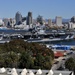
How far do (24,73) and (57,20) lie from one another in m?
144

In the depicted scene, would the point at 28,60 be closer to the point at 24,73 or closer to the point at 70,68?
the point at 70,68

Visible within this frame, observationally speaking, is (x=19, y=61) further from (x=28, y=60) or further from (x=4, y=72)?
(x=4, y=72)

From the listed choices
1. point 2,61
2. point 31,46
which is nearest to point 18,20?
point 31,46

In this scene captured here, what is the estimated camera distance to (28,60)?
2236 centimetres

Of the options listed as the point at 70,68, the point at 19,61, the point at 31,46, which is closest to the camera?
the point at 70,68

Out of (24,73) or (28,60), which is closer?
(24,73)

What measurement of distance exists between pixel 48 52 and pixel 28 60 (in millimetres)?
7247

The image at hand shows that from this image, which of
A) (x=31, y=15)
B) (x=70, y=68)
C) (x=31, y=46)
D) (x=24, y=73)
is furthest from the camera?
(x=31, y=15)

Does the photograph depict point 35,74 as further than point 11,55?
No

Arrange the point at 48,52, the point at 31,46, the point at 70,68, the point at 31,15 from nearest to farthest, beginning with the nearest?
the point at 70,68, the point at 48,52, the point at 31,46, the point at 31,15

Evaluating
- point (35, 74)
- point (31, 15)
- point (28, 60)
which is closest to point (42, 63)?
point (28, 60)

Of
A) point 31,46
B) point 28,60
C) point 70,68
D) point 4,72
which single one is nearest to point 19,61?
point 28,60

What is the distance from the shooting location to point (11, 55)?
2408cm

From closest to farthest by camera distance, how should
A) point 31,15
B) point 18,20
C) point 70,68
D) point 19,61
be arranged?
point 70,68 < point 19,61 < point 31,15 < point 18,20
